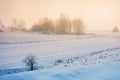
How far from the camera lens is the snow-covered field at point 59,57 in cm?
639

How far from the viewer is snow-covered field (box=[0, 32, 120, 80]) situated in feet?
21.0

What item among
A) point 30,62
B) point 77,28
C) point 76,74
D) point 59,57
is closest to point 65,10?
point 59,57

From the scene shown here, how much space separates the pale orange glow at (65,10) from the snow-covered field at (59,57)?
1073 millimetres

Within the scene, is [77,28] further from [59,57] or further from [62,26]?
[59,57]

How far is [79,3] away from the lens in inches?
399

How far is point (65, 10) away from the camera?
389 inches

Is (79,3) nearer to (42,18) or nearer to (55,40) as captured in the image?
(42,18)

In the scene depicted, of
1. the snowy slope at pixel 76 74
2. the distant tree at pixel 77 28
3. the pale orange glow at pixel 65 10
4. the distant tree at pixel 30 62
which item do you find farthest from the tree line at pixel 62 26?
the snowy slope at pixel 76 74

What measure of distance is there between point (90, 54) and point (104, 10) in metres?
2.51

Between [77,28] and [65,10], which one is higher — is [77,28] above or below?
below

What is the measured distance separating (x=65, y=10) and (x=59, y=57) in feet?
7.47

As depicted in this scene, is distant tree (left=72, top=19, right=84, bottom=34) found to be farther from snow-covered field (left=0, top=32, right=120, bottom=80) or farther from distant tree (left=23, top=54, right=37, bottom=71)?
distant tree (left=23, top=54, right=37, bottom=71)

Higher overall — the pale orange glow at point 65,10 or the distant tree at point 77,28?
the pale orange glow at point 65,10

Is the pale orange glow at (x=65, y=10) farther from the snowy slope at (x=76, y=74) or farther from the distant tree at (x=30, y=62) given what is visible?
the snowy slope at (x=76, y=74)
